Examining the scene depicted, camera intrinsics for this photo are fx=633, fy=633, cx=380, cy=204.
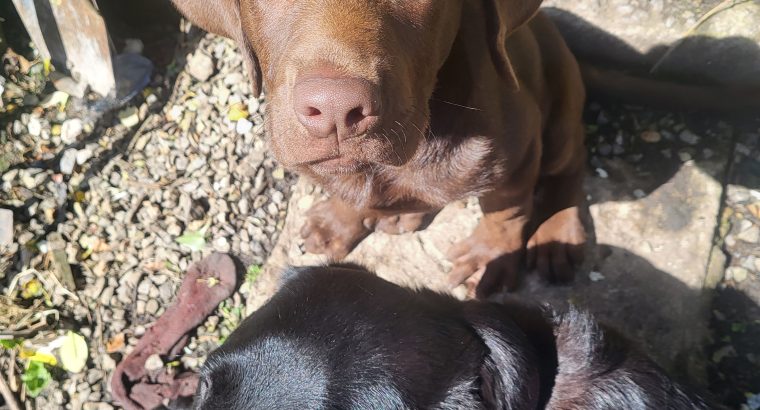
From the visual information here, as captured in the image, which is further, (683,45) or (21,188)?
(21,188)

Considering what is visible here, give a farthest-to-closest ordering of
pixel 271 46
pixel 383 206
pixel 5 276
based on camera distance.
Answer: pixel 5 276, pixel 383 206, pixel 271 46

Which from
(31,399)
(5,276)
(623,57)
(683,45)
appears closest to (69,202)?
(5,276)

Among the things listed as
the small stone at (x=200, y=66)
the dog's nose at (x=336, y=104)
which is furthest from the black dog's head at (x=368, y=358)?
the small stone at (x=200, y=66)

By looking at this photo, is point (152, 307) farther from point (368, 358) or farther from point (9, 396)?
point (368, 358)

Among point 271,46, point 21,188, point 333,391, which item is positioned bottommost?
point 21,188

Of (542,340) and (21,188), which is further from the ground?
(542,340)

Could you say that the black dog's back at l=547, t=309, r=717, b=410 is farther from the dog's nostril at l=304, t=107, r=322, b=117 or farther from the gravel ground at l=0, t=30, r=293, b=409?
the gravel ground at l=0, t=30, r=293, b=409

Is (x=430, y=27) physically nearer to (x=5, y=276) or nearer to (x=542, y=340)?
(x=542, y=340)
